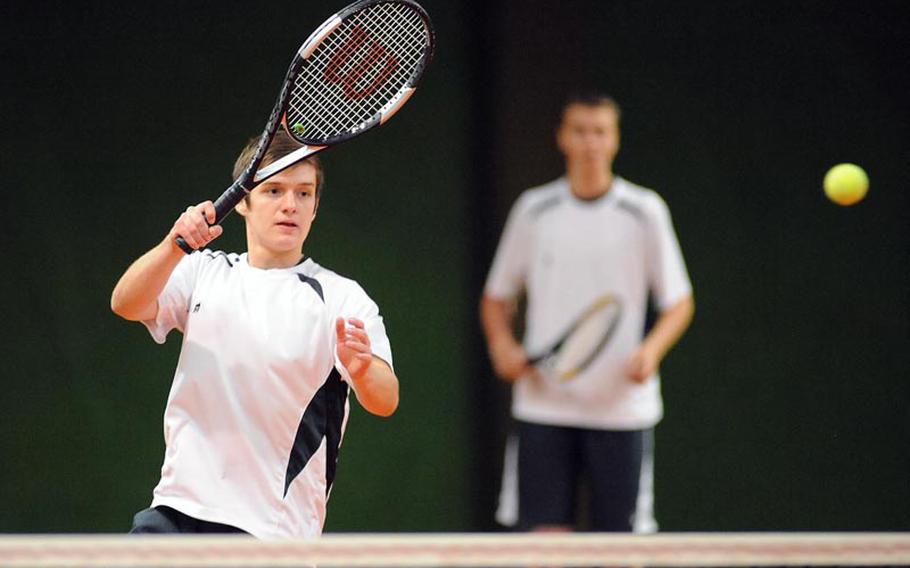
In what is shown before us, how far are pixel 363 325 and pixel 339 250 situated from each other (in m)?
1.64

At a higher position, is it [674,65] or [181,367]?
[674,65]

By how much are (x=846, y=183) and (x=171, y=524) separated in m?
2.60

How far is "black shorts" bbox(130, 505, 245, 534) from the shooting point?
265cm

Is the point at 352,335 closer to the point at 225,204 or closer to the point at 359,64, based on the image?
the point at 225,204

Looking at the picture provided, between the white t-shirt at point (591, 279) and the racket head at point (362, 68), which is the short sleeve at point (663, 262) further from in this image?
the racket head at point (362, 68)

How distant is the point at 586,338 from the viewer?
13.6 ft

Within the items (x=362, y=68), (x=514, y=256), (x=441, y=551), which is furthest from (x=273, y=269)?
(x=514, y=256)

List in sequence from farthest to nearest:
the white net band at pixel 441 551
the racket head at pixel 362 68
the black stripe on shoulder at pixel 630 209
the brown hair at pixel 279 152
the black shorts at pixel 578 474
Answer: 1. the black stripe on shoulder at pixel 630 209
2. the black shorts at pixel 578 474
3. the racket head at pixel 362 68
4. the brown hair at pixel 279 152
5. the white net band at pixel 441 551

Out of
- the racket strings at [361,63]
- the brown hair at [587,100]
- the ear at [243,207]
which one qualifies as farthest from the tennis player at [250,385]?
the brown hair at [587,100]

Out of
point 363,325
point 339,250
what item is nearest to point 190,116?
point 339,250

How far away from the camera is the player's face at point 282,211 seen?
2.93 meters

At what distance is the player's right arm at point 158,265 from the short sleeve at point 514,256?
1.63 meters

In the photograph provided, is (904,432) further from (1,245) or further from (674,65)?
(1,245)

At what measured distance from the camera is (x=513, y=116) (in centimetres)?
434
